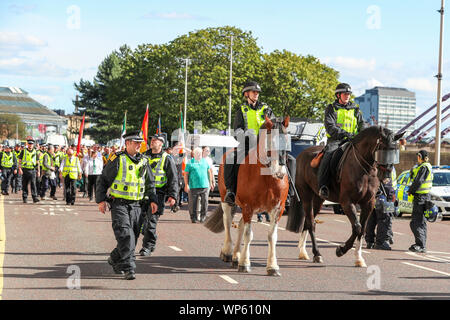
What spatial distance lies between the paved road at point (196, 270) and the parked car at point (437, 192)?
5.50m

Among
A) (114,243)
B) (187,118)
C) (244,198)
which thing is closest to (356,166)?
(244,198)

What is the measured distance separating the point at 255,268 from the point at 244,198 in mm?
1172

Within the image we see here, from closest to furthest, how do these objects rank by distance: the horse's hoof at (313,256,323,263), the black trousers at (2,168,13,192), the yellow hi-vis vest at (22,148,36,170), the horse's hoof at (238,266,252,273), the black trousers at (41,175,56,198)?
the horse's hoof at (238,266,252,273) → the horse's hoof at (313,256,323,263) → the yellow hi-vis vest at (22,148,36,170) → the black trousers at (41,175,56,198) → the black trousers at (2,168,13,192)

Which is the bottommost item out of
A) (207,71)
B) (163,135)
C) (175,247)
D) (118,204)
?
(175,247)

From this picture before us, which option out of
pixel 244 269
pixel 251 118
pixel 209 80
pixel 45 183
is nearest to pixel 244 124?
pixel 251 118

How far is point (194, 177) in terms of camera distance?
20531 millimetres

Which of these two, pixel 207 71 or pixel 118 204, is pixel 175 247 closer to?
pixel 118 204

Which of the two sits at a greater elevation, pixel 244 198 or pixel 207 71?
pixel 207 71

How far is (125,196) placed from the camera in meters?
10.0

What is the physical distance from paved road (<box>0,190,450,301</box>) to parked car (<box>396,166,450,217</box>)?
5497mm

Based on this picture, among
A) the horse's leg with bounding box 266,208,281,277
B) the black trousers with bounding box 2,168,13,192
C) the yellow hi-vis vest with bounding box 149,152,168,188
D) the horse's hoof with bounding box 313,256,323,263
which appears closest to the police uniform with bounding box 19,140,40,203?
the black trousers with bounding box 2,168,13,192

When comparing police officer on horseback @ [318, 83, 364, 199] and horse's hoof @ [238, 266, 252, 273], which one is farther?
police officer on horseback @ [318, 83, 364, 199]

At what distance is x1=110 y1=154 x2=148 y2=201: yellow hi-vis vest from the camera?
10.0m

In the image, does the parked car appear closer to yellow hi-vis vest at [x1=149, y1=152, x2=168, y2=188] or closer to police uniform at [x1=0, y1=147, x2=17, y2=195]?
yellow hi-vis vest at [x1=149, y1=152, x2=168, y2=188]
